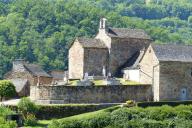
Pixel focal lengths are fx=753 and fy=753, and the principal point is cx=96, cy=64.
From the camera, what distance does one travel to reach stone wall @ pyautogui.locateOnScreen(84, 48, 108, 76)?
74.8 metres

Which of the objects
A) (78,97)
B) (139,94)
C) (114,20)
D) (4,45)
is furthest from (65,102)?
(114,20)

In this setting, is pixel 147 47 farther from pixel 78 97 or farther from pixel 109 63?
pixel 78 97

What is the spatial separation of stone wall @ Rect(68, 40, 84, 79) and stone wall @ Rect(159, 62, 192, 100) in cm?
973

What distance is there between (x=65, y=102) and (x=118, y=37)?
12.2 metres

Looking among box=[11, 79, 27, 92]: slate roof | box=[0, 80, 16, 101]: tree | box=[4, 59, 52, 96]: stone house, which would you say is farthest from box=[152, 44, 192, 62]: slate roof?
box=[4, 59, 52, 96]: stone house

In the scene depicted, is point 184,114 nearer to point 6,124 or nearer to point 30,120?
point 30,120

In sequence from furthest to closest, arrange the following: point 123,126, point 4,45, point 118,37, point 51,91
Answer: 1. point 4,45
2. point 118,37
3. point 51,91
4. point 123,126

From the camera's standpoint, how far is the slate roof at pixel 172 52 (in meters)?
69.8

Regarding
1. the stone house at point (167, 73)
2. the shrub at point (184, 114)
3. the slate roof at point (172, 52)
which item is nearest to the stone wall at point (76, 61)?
the stone house at point (167, 73)

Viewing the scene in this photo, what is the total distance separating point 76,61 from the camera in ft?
250

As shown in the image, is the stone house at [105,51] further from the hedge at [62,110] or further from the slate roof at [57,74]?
the slate roof at [57,74]

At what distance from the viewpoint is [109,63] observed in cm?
7581

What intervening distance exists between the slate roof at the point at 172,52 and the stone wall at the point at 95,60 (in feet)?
21.4

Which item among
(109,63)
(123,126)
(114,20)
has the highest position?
(114,20)
